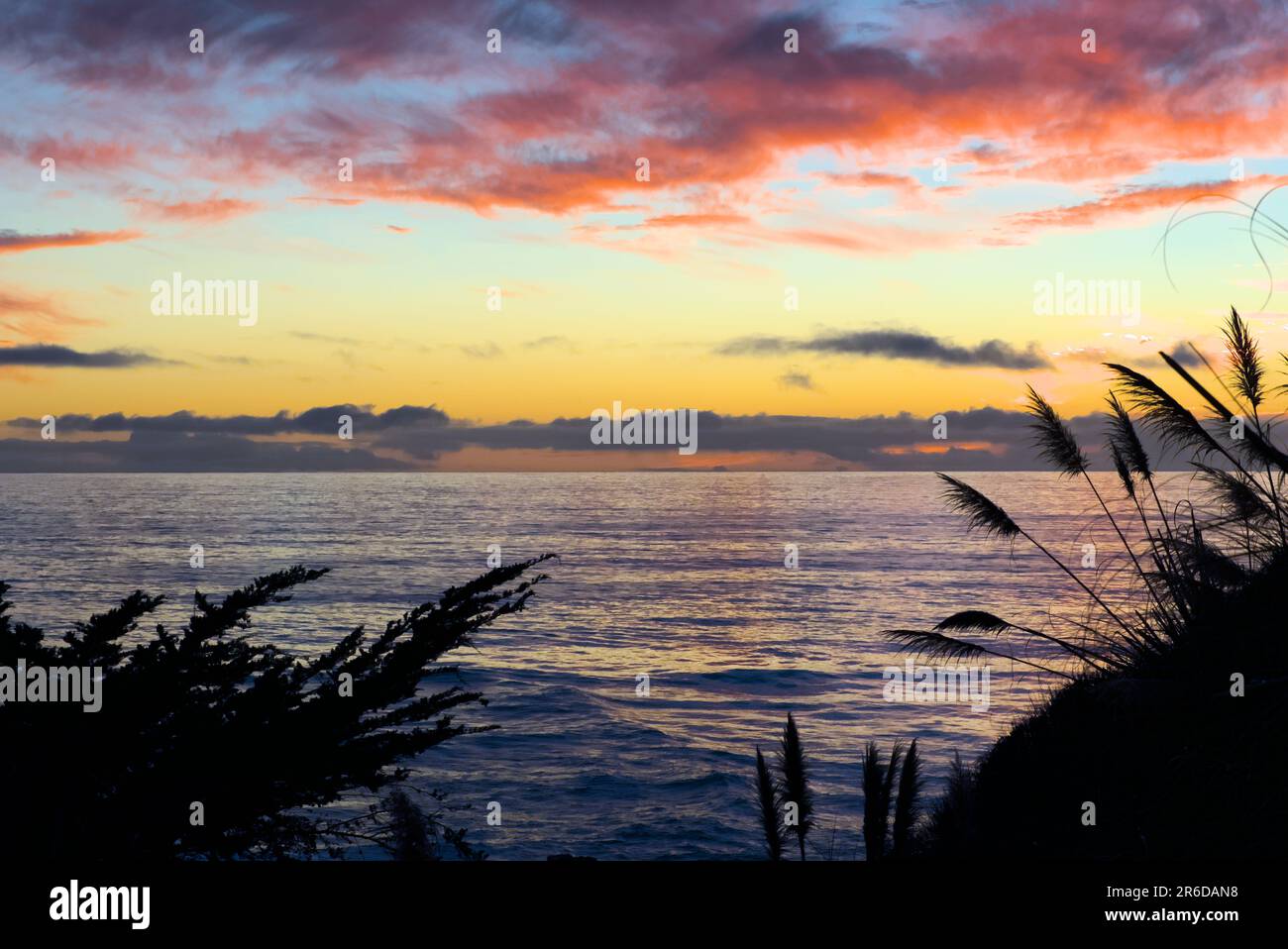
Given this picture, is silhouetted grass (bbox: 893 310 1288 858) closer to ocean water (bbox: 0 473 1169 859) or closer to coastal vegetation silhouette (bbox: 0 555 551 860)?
ocean water (bbox: 0 473 1169 859)

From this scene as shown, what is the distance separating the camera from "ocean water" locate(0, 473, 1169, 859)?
2277 centimetres

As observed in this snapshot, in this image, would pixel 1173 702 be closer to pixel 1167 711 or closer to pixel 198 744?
pixel 1167 711

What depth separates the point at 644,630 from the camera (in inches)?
1797

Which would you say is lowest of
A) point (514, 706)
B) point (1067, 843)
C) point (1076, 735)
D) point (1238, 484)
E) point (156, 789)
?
point (514, 706)

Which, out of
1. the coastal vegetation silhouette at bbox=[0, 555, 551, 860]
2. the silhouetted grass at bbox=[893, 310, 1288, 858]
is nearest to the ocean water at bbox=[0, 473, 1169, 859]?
the silhouetted grass at bbox=[893, 310, 1288, 858]

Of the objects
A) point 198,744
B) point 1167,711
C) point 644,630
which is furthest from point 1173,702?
point 644,630

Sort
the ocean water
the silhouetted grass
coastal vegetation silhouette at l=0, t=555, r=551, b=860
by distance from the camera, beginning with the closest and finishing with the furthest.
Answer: coastal vegetation silhouette at l=0, t=555, r=551, b=860 → the silhouetted grass → the ocean water

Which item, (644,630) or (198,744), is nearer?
(198,744)

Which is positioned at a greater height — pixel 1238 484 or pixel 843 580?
pixel 1238 484

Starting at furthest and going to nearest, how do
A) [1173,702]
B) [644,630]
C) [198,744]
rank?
[644,630] → [1173,702] → [198,744]
